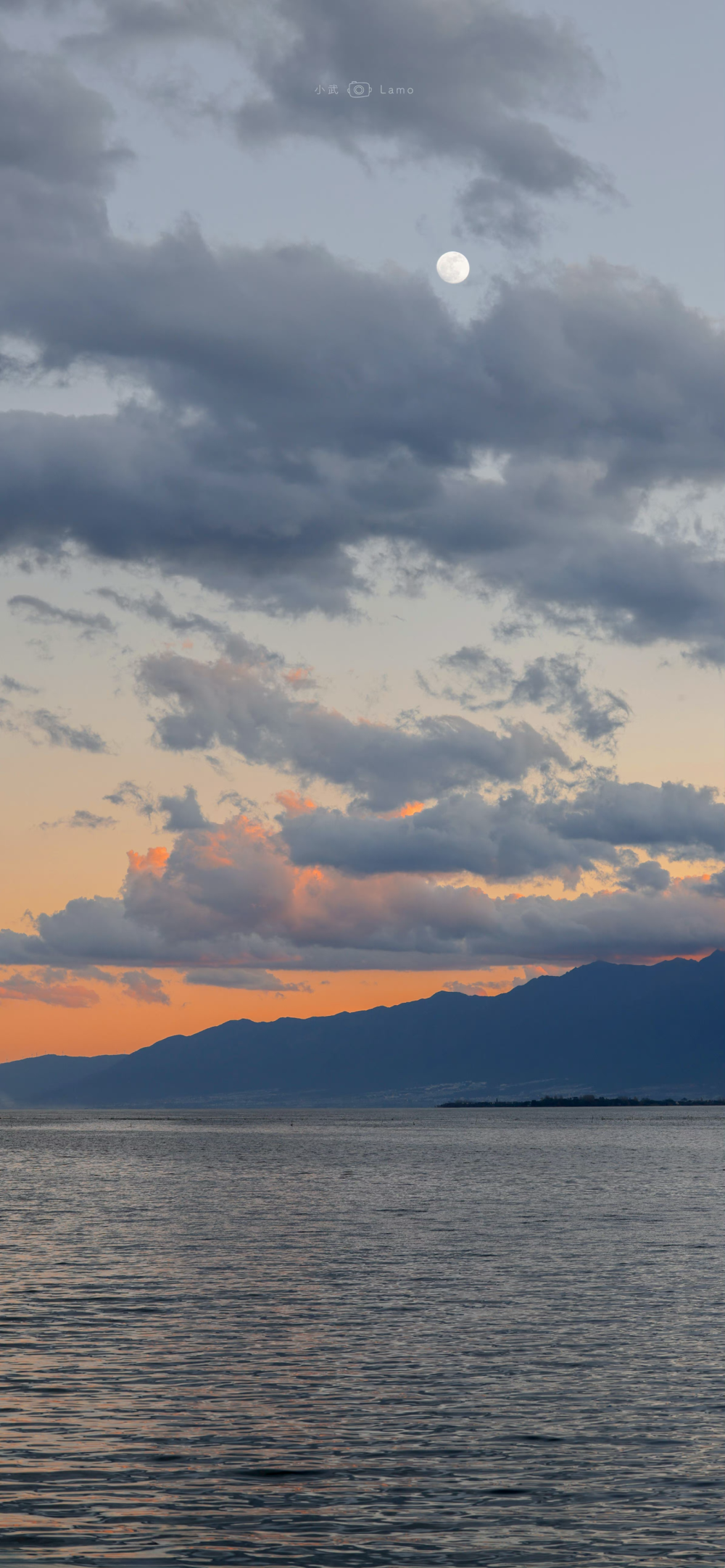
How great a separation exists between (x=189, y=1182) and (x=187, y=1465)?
→ 4403 inches

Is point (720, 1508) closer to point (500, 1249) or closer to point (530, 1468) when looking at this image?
point (530, 1468)

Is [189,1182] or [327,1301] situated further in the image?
[189,1182]

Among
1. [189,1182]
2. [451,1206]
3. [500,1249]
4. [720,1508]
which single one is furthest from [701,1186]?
[720,1508]

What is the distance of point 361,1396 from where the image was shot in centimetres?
3941

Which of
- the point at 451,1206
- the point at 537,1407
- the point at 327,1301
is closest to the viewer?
the point at 537,1407

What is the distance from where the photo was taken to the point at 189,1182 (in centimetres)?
14025

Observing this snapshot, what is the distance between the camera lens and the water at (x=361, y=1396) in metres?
27.3

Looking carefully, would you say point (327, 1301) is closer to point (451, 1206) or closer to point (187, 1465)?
point (187, 1465)

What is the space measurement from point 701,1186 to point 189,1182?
164 ft

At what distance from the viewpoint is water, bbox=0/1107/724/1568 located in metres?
27.3

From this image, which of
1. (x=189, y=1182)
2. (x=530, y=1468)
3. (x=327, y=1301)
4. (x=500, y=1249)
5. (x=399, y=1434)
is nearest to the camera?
(x=530, y=1468)

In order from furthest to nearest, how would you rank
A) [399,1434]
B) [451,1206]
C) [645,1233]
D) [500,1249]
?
[451,1206], [645,1233], [500,1249], [399,1434]

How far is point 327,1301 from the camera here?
56.5m

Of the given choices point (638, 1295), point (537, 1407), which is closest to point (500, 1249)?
point (638, 1295)
